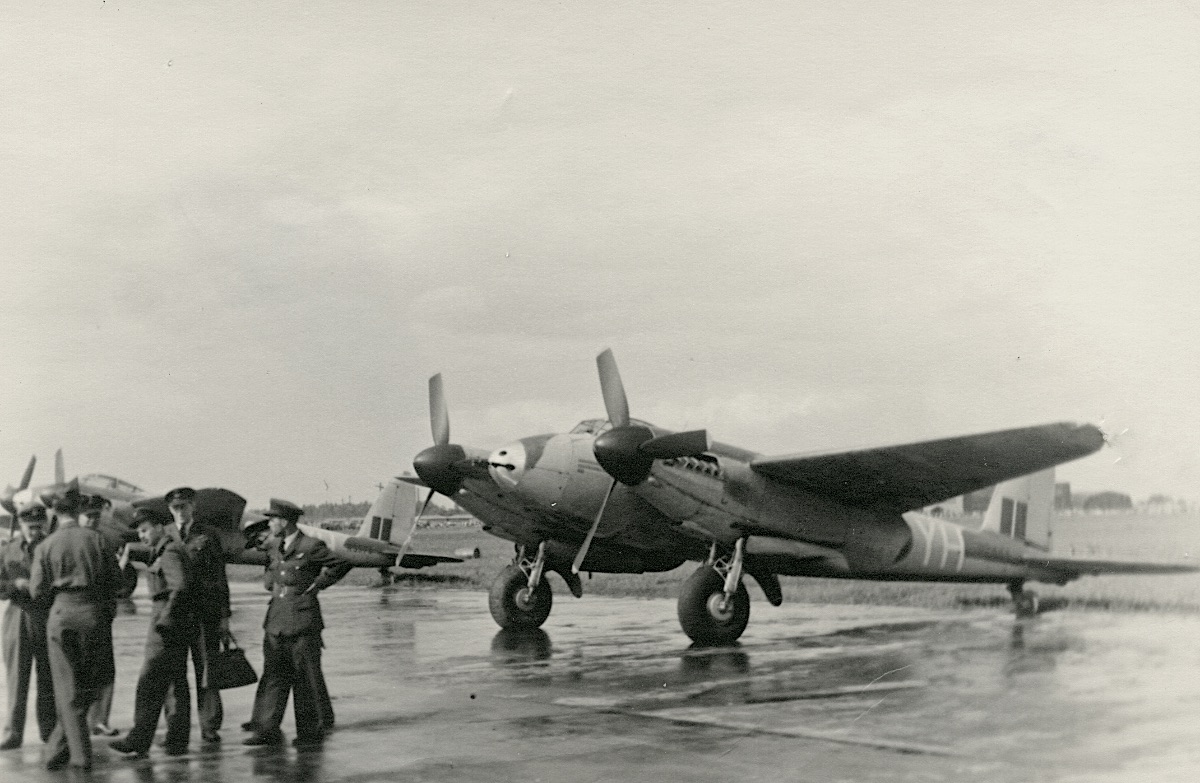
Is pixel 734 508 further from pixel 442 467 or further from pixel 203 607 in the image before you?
pixel 203 607

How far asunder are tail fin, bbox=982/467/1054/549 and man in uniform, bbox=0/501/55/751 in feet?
41.8

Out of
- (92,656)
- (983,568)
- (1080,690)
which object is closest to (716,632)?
(1080,690)

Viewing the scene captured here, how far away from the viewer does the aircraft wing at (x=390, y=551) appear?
2302 centimetres

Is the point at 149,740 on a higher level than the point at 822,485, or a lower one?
lower

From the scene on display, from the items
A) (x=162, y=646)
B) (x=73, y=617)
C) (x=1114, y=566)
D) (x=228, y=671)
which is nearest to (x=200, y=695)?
(x=228, y=671)

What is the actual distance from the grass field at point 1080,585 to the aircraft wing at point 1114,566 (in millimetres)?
147

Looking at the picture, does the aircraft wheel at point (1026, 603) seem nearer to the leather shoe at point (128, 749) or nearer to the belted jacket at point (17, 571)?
the leather shoe at point (128, 749)

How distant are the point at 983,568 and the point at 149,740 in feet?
39.9

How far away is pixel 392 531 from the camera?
945 inches

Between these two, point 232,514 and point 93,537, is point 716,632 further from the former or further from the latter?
point 232,514

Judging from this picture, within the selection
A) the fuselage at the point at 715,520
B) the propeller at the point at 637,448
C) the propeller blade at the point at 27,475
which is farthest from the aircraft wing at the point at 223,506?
the propeller at the point at 637,448

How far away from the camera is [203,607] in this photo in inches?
278

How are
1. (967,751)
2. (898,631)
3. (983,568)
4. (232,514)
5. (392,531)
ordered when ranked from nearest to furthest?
(967,751), (898,631), (983,568), (232,514), (392,531)

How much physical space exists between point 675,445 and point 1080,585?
9.91m
